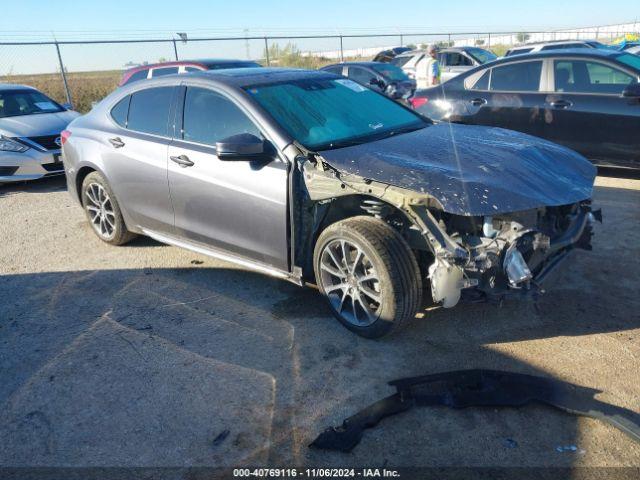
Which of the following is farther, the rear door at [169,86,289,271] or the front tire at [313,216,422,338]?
the rear door at [169,86,289,271]

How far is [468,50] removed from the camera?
16656 millimetres

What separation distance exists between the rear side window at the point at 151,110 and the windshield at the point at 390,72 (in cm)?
1012

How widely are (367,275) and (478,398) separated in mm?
1027

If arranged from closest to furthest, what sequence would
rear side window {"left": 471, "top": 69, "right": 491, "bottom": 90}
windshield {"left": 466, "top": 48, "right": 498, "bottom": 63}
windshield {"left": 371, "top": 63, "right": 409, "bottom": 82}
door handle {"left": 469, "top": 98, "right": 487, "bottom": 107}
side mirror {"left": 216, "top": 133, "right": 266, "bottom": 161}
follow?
side mirror {"left": 216, "top": 133, "right": 266, "bottom": 161}, door handle {"left": 469, "top": 98, "right": 487, "bottom": 107}, rear side window {"left": 471, "top": 69, "right": 491, "bottom": 90}, windshield {"left": 371, "top": 63, "right": 409, "bottom": 82}, windshield {"left": 466, "top": 48, "right": 498, "bottom": 63}

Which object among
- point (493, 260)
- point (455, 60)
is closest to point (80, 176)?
point (493, 260)

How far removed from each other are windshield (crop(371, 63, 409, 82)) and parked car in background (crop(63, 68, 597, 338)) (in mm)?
9916

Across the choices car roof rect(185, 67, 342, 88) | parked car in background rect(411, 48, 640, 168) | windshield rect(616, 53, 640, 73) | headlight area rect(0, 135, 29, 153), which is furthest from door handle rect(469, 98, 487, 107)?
headlight area rect(0, 135, 29, 153)

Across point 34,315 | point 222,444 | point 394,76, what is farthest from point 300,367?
point 394,76

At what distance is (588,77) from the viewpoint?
274 inches

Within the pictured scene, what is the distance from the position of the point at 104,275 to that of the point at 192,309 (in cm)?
125

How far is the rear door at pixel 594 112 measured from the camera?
6.56 meters

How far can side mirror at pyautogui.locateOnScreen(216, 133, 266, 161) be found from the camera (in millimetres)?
3684

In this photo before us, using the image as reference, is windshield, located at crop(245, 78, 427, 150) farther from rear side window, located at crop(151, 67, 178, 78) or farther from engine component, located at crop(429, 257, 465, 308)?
rear side window, located at crop(151, 67, 178, 78)

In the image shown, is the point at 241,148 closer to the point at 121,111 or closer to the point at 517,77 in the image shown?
the point at 121,111
